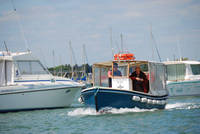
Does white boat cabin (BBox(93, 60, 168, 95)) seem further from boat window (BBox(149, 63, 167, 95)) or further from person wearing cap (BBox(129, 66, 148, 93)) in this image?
person wearing cap (BBox(129, 66, 148, 93))

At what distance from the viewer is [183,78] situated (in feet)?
110

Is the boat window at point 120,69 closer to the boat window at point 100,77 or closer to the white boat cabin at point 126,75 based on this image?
the white boat cabin at point 126,75

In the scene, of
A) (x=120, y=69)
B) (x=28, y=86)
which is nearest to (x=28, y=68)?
(x=28, y=86)

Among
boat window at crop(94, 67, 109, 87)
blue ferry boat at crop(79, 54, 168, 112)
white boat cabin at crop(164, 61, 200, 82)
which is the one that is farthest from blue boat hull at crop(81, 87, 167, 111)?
white boat cabin at crop(164, 61, 200, 82)

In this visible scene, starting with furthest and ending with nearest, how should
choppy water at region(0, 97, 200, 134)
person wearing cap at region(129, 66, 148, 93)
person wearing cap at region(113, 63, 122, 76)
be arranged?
person wearing cap at region(113, 63, 122, 76)
person wearing cap at region(129, 66, 148, 93)
choppy water at region(0, 97, 200, 134)

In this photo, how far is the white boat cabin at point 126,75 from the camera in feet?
62.5

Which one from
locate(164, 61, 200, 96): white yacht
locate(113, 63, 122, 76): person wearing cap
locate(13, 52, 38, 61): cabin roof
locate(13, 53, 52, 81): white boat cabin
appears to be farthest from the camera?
locate(164, 61, 200, 96): white yacht

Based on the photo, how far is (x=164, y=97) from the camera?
20875mm

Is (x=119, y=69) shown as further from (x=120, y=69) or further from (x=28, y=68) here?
(x=28, y=68)

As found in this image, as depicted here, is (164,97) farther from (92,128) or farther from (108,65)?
(92,128)

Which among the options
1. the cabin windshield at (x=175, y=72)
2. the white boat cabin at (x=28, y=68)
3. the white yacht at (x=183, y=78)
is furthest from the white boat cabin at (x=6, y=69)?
the cabin windshield at (x=175, y=72)

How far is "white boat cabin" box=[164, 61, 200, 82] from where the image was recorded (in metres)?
33.4

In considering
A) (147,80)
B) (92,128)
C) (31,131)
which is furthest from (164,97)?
(31,131)

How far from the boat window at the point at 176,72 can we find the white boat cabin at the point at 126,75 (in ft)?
39.1
